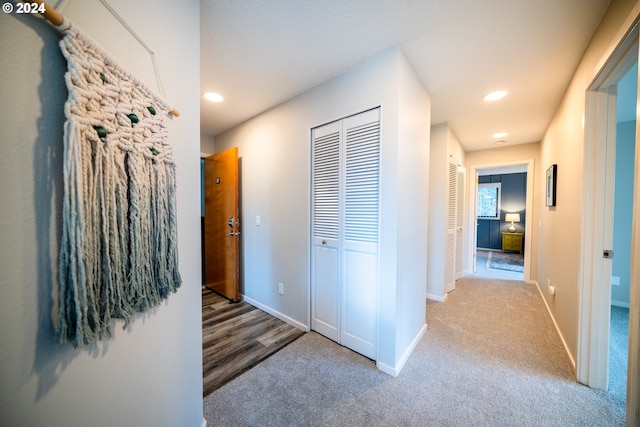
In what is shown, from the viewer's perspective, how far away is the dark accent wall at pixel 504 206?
6.38 meters

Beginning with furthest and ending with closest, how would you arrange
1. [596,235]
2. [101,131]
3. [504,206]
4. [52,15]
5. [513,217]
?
1. [504,206]
2. [513,217]
3. [596,235]
4. [101,131]
5. [52,15]

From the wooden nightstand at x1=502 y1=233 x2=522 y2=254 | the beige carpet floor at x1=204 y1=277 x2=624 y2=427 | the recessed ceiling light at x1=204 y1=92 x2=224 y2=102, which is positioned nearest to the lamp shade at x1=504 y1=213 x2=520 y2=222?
the wooden nightstand at x1=502 y1=233 x2=522 y2=254

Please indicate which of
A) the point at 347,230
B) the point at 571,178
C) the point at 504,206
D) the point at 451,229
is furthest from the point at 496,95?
the point at 504,206

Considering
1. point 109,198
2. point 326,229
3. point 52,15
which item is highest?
point 52,15

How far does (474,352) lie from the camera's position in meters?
1.89

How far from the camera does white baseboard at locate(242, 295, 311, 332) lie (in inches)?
88.8

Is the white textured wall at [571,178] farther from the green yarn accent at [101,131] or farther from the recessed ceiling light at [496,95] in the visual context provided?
the green yarn accent at [101,131]

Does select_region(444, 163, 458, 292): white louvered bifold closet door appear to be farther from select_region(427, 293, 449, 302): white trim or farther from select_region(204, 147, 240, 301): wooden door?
select_region(204, 147, 240, 301): wooden door

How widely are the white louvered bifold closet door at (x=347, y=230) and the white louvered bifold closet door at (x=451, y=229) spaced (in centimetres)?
194

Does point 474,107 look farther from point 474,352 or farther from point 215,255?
point 215,255

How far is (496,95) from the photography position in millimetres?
2209

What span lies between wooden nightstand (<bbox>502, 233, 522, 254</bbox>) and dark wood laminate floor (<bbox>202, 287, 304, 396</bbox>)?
692 cm

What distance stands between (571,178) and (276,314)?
2.97 meters

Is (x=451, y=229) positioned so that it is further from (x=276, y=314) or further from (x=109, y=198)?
(x=109, y=198)
